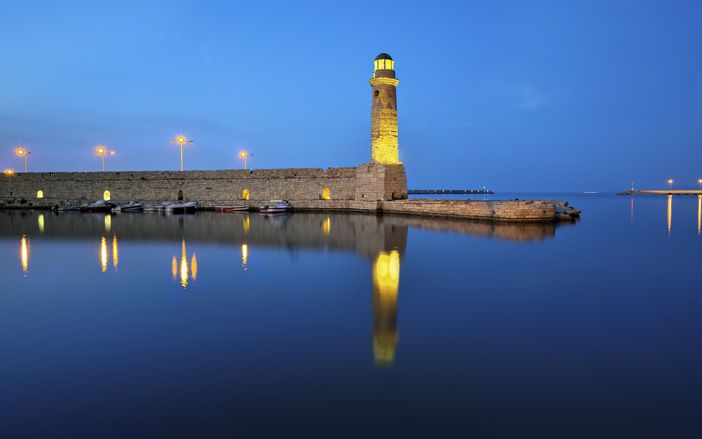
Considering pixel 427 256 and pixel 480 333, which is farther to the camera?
pixel 427 256

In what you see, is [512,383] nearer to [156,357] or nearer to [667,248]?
[156,357]

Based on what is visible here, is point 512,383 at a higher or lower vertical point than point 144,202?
lower

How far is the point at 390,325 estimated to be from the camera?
15.4ft

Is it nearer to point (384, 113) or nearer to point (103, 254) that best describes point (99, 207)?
point (384, 113)

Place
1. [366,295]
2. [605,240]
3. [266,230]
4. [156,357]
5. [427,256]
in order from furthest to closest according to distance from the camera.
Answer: [266,230] → [605,240] → [427,256] → [366,295] → [156,357]

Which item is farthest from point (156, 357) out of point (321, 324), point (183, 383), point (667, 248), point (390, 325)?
point (667, 248)

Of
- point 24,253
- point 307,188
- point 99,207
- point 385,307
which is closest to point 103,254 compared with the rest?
point 24,253

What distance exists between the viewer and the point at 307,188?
973 inches

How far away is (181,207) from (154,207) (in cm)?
191

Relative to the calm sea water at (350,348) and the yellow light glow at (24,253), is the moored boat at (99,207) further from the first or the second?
the calm sea water at (350,348)

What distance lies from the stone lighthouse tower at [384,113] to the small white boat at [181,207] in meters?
10.8

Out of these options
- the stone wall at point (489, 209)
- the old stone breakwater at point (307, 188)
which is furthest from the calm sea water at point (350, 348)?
the old stone breakwater at point (307, 188)

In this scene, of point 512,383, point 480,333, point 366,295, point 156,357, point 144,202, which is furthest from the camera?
point 144,202

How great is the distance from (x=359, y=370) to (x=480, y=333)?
1512 millimetres
